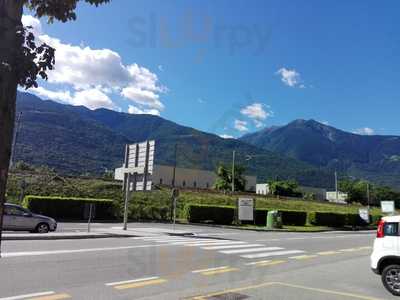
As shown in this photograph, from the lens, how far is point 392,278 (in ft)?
32.3

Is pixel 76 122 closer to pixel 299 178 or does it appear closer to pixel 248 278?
pixel 299 178

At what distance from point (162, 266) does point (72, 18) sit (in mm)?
8778

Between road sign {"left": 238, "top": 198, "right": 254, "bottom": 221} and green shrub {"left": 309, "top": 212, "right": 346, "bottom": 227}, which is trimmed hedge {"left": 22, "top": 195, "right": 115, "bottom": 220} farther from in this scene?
green shrub {"left": 309, "top": 212, "right": 346, "bottom": 227}

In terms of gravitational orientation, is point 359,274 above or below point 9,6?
below

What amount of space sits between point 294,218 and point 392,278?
3920cm

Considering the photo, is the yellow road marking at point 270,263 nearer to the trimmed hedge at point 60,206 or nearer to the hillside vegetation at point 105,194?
the trimmed hedge at point 60,206

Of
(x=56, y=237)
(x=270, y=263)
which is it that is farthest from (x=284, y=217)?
(x=270, y=263)

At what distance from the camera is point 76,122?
163 metres

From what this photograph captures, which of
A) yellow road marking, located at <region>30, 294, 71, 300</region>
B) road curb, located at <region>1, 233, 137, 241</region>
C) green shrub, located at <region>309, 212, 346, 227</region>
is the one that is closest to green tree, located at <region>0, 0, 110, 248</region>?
yellow road marking, located at <region>30, 294, 71, 300</region>

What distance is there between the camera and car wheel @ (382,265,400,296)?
31.8ft

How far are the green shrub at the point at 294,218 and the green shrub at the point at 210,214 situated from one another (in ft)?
23.6

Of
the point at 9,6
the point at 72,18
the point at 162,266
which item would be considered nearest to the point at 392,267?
the point at 162,266

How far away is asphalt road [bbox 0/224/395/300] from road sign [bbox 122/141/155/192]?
995 cm

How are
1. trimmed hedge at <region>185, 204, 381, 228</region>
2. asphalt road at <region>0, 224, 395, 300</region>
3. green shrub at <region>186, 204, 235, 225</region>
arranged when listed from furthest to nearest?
1. trimmed hedge at <region>185, 204, 381, 228</region>
2. green shrub at <region>186, 204, 235, 225</region>
3. asphalt road at <region>0, 224, 395, 300</region>
